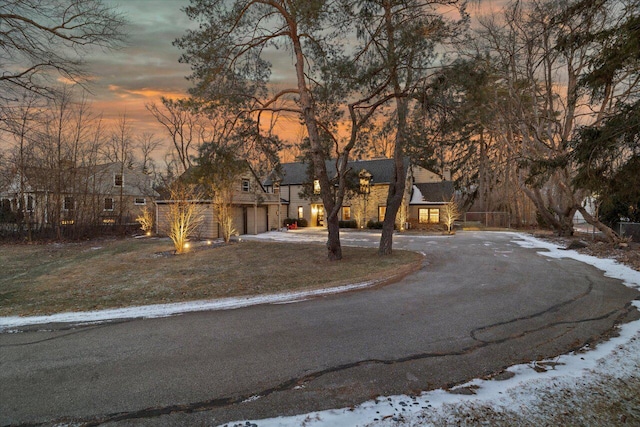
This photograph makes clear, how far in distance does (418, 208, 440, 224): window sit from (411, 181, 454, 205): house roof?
0.74 metres

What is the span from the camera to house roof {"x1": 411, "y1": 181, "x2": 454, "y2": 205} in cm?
2800

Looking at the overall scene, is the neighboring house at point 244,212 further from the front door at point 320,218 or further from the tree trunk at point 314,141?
the tree trunk at point 314,141

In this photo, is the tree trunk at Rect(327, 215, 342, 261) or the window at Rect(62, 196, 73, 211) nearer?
the tree trunk at Rect(327, 215, 342, 261)

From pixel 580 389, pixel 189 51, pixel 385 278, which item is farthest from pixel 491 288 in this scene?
pixel 189 51

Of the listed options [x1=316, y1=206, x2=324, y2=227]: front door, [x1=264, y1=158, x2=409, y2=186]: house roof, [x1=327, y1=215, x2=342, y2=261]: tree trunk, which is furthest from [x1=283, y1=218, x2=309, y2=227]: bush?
[x1=327, y1=215, x2=342, y2=261]: tree trunk

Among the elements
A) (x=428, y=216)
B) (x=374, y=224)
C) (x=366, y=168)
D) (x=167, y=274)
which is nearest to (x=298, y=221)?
(x=374, y=224)

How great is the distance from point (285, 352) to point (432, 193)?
90.4 feet

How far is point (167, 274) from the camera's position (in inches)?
380

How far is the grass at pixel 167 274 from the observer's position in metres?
7.11

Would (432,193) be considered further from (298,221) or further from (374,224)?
(298,221)

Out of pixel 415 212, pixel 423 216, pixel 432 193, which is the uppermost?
pixel 432 193

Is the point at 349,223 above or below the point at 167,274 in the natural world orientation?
above

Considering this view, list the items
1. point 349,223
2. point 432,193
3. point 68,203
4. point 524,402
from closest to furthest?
point 524,402, point 68,203, point 349,223, point 432,193

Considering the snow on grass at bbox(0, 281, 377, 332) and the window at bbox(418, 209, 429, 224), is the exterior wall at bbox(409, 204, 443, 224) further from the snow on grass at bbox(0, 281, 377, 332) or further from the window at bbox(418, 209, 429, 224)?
the snow on grass at bbox(0, 281, 377, 332)
